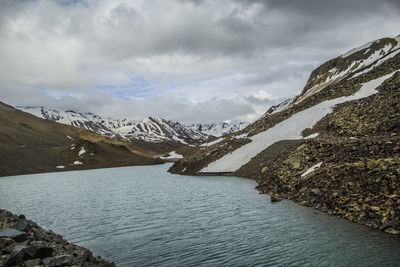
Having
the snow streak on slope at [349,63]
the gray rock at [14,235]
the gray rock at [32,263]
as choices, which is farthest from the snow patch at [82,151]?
the gray rock at [32,263]

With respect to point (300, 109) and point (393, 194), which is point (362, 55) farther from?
point (393, 194)

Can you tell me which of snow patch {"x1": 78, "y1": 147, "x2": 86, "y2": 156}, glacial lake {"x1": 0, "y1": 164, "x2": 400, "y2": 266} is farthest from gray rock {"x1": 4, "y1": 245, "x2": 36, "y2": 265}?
snow patch {"x1": 78, "y1": 147, "x2": 86, "y2": 156}

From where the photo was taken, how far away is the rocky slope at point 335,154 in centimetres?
2361

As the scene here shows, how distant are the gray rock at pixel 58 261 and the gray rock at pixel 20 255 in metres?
0.69

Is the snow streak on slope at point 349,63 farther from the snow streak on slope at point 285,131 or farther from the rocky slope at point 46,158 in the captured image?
the rocky slope at point 46,158

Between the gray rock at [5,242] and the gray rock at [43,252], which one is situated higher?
the gray rock at [5,242]

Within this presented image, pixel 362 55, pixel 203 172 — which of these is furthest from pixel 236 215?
pixel 362 55

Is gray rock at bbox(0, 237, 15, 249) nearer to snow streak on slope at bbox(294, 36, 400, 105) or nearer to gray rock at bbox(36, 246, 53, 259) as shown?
gray rock at bbox(36, 246, 53, 259)

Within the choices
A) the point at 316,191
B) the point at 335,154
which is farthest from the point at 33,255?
the point at 335,154

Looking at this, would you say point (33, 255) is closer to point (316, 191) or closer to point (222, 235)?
point (222, 235)

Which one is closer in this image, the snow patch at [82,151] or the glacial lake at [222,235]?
the glacial lake at [222,235]

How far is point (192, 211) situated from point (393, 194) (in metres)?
18.3

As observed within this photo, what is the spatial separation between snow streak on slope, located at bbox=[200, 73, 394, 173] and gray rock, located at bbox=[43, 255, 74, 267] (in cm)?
5528

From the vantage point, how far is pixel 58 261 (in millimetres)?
12297
